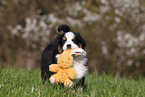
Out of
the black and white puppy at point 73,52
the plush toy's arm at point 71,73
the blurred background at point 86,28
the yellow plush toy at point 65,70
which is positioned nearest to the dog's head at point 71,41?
the black and white puppy at point 73,52

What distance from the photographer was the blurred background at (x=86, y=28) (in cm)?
917

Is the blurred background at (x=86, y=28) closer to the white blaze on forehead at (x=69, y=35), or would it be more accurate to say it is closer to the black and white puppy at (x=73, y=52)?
the black and white puppy at (x=73, y=52)

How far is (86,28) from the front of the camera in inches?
398

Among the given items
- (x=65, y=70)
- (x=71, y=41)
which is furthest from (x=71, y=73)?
(x=71, y=41)

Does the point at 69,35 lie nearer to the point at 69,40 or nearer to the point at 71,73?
the point at 69,40

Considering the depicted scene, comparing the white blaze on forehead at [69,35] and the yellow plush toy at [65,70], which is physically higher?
the white blaze on forehead at [69,35]

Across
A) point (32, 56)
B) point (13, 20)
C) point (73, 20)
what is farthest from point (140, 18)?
point (13, 20)

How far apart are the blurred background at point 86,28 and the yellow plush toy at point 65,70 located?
21.5 feet

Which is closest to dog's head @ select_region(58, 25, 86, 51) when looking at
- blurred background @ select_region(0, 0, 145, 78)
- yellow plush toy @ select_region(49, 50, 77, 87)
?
yellow plush toy @ select_region(49, 50, 77, 87)

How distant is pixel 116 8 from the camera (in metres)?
9.55

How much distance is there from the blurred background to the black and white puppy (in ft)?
20.2

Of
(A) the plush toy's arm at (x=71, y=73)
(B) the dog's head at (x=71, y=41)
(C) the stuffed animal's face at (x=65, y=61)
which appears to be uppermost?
(B) the dog's head at (x=71, y=41)

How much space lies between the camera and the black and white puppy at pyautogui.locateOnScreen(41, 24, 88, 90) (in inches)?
106

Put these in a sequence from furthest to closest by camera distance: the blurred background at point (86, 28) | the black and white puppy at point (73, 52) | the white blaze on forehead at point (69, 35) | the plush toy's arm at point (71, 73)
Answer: the blurred background at point (86, 28) < the white blaze on forehead at point (69, 35) < the black and white puppy at point (73, 52) < the plush toy's arm at point (71, 73)
